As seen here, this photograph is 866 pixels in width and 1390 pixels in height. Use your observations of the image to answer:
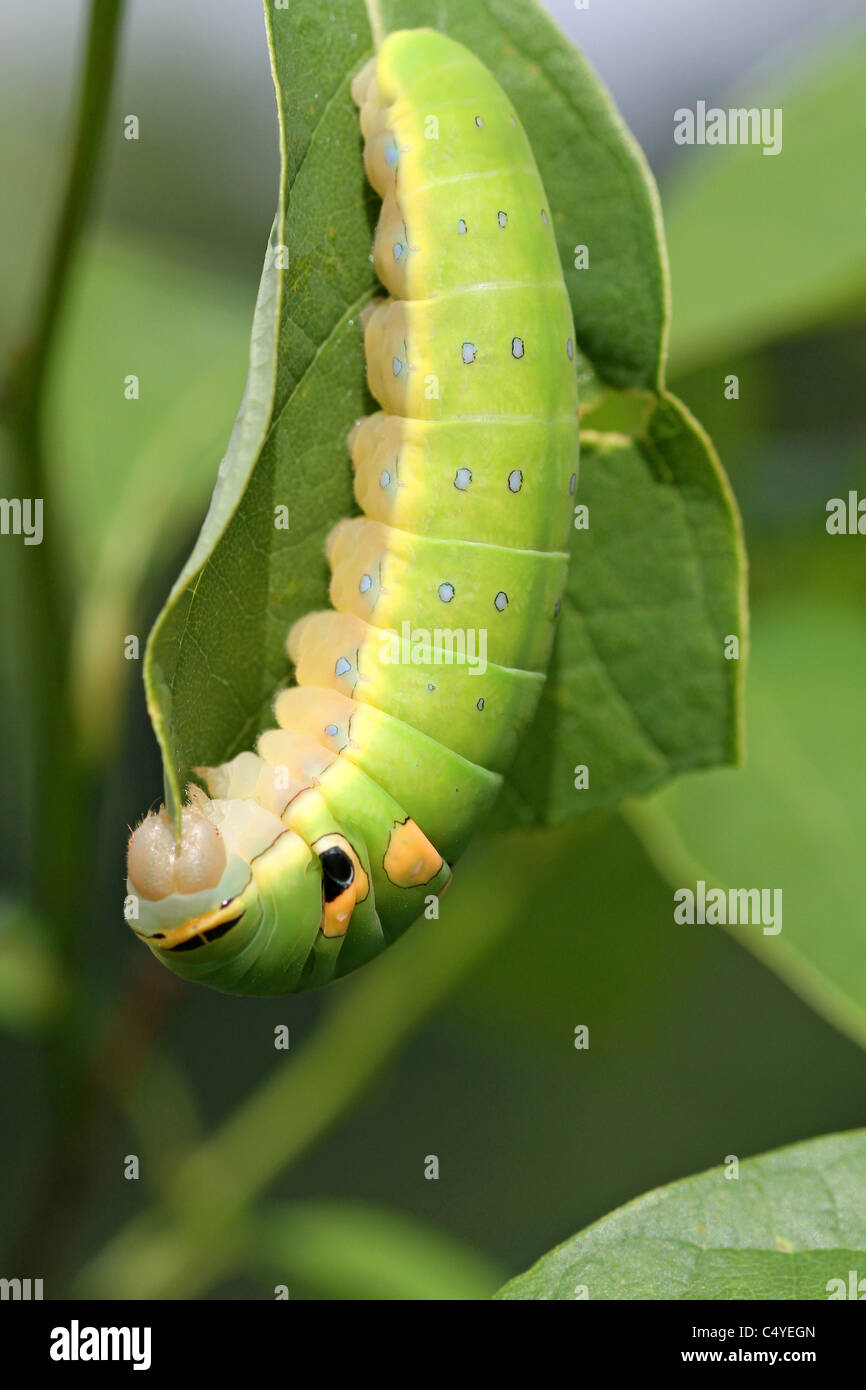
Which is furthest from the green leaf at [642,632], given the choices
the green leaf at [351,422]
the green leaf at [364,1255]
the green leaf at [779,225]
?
the green leaf at [364,1255]

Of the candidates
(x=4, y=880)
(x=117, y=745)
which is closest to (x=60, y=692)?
Answer: (x=117, y=745)

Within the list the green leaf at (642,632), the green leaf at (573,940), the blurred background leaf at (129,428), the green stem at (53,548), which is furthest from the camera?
the green leaf at (573,940)

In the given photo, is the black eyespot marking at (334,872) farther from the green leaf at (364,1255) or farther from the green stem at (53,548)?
the green leaf at (364,1255)

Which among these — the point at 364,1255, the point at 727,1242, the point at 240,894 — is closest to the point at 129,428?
the point at 240,894

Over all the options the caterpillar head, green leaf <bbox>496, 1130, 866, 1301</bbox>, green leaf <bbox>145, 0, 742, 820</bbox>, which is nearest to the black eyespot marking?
the caterpillar head

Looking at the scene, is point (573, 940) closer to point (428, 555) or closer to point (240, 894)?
point (428, 555)

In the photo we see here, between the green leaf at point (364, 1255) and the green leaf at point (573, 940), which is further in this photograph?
the green leaf at point (573, 940)
